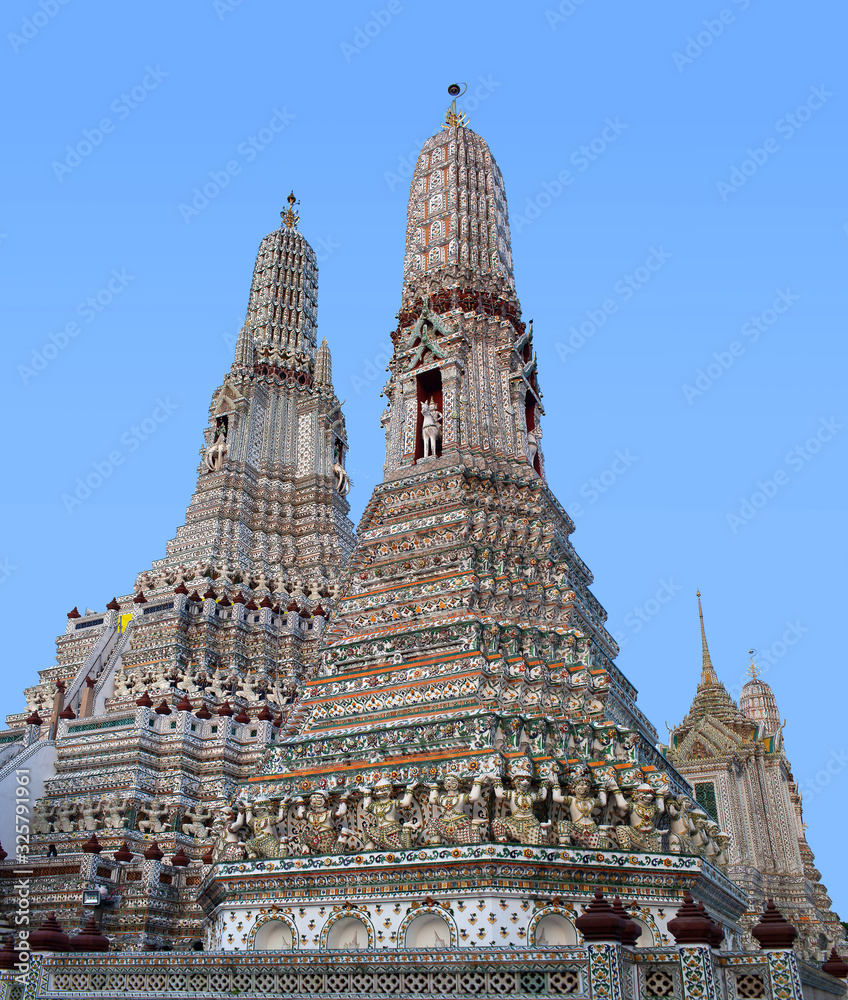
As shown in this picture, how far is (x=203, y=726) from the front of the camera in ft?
84.7

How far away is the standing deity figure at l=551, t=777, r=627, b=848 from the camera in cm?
1414

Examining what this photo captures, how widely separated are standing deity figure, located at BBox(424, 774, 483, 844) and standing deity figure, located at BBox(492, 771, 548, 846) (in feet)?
1.04

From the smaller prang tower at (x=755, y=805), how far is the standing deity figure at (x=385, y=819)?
909 inches

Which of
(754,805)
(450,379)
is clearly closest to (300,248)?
(450,379)

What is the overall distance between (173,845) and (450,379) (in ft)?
41.3

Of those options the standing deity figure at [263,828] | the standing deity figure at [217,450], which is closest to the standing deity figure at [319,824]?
the standing deity figure at [263,828]

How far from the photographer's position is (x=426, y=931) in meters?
13.4

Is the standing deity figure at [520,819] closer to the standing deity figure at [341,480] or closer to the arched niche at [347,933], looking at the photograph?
the arched niche at [347,933]

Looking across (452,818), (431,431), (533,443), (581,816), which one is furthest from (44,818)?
(581,816)

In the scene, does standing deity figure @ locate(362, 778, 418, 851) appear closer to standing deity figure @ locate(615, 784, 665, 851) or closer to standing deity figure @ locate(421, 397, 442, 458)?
standing deity figure @ locate(615, 784, 665, 851)

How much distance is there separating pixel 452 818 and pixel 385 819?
113 cm

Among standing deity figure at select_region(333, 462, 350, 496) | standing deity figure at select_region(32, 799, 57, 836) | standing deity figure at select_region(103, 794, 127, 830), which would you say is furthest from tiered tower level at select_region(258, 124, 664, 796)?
standing deity figure at select_region(333, 462, 350, 496)

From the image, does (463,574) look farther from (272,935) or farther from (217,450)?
(217,450)

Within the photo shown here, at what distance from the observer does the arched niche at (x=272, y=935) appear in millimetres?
14422
